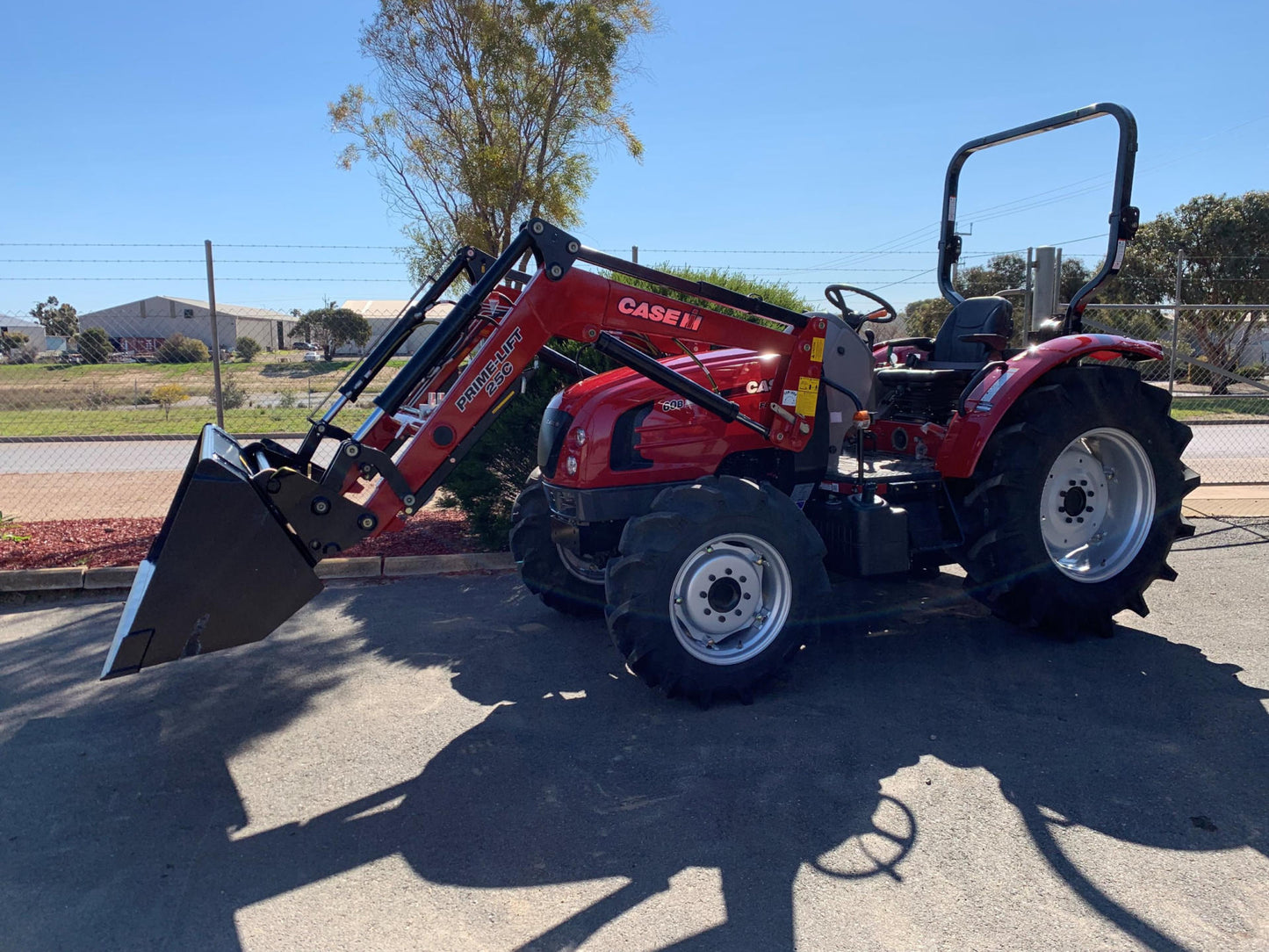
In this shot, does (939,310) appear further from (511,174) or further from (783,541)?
(783,541)

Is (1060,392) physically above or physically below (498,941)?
above

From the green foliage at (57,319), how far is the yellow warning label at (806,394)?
25.2 feet

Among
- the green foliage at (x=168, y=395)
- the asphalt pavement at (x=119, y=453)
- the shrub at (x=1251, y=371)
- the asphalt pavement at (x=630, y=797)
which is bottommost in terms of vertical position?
the asphalt pavement at (x=630, y=797)

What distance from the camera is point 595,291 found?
4.55 metres

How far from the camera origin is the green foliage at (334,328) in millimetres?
35125

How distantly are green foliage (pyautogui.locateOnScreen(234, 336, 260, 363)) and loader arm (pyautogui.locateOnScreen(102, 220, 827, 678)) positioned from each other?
20.0 meters

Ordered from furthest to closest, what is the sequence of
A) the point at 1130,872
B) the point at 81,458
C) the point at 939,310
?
1. the point at 939,310
2. the point at 81,458
3. the point at 1130,872

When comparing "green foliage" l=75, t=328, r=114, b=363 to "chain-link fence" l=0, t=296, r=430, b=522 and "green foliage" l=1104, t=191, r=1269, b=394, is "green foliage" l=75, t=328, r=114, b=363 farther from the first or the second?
"green foliage" l=1104, t=191, r=1269, b=394

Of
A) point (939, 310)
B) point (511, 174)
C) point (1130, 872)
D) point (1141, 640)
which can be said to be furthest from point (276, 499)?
point (939, 310)

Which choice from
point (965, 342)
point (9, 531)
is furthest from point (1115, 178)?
point (9, 531)

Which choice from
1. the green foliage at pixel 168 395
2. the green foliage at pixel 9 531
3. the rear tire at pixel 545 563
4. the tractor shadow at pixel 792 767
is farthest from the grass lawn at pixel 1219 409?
the green foliage at pixel 9 531

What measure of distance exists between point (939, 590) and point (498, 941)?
4482 mm

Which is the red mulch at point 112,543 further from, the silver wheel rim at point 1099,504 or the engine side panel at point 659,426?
the silver wheel rim at point 1099,504

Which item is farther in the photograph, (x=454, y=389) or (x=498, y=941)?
(x=454, y=389)
